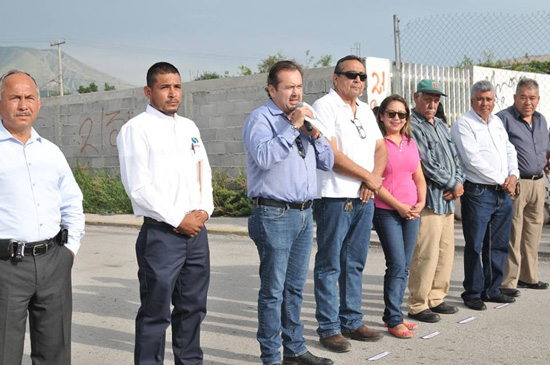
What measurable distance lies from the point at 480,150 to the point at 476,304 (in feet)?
4.59

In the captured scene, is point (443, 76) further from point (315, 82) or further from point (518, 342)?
point (518, 342)

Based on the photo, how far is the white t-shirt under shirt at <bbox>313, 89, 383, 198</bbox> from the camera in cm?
566

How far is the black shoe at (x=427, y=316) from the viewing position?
640cm

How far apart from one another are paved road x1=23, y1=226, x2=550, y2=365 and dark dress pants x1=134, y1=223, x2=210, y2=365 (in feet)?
2.54

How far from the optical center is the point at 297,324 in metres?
5.24

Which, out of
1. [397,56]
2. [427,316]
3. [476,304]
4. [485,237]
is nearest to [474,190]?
[485,237]

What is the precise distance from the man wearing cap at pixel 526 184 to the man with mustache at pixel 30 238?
4783 millimetres

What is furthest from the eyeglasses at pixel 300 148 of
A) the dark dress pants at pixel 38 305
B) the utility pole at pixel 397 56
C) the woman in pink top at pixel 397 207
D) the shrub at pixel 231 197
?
the shrub at pixel 231 197

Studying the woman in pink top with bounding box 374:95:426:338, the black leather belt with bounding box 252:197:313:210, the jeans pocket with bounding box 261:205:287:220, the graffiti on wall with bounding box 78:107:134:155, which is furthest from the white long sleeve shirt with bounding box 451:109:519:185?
the graffiti on wall with bounding box 78:107:134:155

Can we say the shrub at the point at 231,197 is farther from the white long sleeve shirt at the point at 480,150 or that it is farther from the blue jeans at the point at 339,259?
the blue jeans at the point at 339,259

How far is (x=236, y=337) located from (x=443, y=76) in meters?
9.21

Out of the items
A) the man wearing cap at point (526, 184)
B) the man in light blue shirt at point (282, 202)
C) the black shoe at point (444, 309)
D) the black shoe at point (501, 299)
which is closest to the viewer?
the man in light blue shirt at point (282, 202)

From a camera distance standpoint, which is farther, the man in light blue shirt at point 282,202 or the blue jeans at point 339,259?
the blue jeans at point 339,259

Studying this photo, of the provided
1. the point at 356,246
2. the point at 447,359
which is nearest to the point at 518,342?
the point at 447,359
